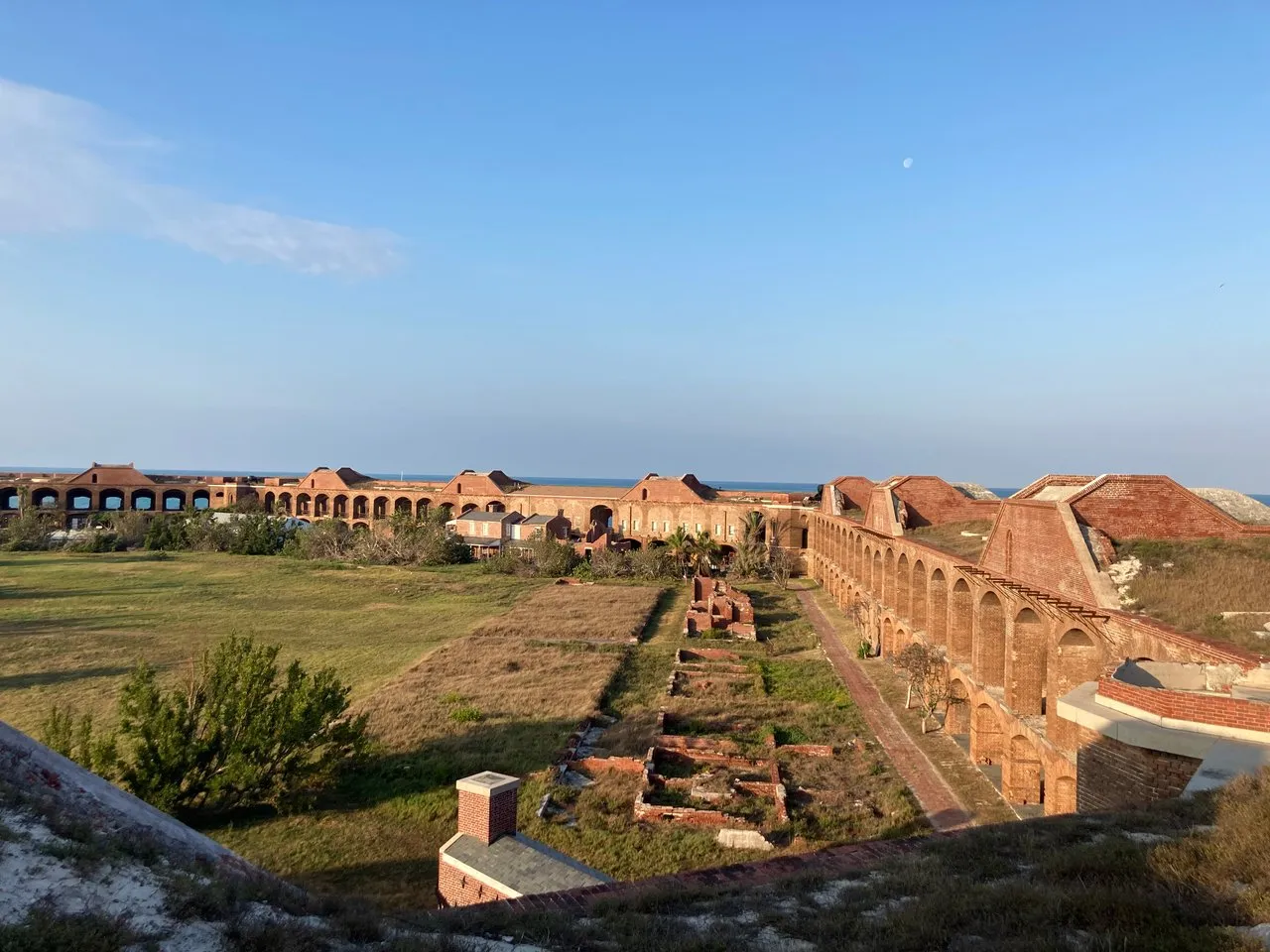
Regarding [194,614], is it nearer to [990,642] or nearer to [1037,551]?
[990,642]

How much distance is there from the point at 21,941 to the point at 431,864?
835cm

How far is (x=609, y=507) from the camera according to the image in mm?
52406

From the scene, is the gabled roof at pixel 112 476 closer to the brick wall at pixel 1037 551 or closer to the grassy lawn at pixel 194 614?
the grassy lawn at pixel 194 614

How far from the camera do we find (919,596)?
71.7 ft

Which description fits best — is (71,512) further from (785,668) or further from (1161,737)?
(1161,737)

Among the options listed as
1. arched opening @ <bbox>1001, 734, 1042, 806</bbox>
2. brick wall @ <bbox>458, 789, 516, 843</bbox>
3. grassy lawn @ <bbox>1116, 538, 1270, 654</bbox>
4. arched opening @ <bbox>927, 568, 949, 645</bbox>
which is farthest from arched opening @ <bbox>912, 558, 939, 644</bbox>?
brick wall @ <bbox>458, 789, 516, 843</bbox>

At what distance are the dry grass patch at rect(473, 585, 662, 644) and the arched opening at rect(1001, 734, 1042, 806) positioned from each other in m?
14.8

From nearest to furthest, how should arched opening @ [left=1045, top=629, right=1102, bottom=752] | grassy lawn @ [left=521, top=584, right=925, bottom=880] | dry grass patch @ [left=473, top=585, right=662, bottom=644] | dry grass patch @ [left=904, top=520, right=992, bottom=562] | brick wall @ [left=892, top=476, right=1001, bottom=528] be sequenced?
grassy lawn @ [left=521, top=584, right=925, bottom=880] < arched opening @ [left=1045, top=629, right=1102, bottom=752] < dry grass patch @ [left=904, top=520, right=992, bottom=562] < brick wall @ [left=892, top=476, right=1001, bottom=528] < dry grass patch @ [left=473, top=585, right=662, bottom=644]

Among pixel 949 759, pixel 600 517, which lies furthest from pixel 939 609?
pixel 600 517

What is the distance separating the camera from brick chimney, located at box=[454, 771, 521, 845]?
912cm

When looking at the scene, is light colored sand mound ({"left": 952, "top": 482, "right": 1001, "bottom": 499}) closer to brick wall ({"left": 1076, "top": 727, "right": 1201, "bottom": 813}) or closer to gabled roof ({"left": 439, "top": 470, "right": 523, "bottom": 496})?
brick wall ({"left": 1076, "top": 727, "right": 1201, "bottom": 813})

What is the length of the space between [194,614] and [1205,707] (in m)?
33.7

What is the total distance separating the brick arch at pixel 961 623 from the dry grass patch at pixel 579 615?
12.0 m

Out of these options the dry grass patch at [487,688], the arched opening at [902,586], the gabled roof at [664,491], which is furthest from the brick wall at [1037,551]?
the gabled roof at [664,491]
